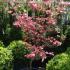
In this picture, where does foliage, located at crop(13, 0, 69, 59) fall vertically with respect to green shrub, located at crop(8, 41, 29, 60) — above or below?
above

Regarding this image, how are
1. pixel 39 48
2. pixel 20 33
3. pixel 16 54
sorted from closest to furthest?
pixel 39 48 → pixel 16 54 → pixel 20 33

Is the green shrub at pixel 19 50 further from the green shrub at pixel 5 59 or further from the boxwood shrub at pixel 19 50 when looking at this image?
the green shrub at pixel 5 59

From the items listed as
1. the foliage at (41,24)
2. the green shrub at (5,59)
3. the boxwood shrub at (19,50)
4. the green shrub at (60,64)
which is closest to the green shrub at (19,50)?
the boxwood shrub at (19,50)

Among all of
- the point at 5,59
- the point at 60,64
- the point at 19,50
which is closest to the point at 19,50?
the point at 19,50

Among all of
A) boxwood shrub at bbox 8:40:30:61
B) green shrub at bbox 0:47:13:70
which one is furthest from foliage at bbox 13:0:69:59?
Result: green shrub at bbox 0:47:13:70

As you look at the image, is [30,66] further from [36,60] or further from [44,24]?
[44,24]

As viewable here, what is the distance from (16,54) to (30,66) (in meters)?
0.60

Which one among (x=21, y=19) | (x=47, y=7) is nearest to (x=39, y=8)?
(x=47, y=7)

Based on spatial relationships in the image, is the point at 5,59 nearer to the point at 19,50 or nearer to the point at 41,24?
the point at 19,50

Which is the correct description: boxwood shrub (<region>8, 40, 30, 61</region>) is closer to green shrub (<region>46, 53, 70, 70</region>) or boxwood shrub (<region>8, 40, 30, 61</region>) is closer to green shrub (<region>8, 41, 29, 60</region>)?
green shrub (<region>8, 41, 29, 60</region>)

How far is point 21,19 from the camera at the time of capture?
8.73m

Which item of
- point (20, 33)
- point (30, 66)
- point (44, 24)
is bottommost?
point (30, 66)

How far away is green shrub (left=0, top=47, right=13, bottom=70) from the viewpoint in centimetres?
828

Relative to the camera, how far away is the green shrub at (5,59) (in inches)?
326
